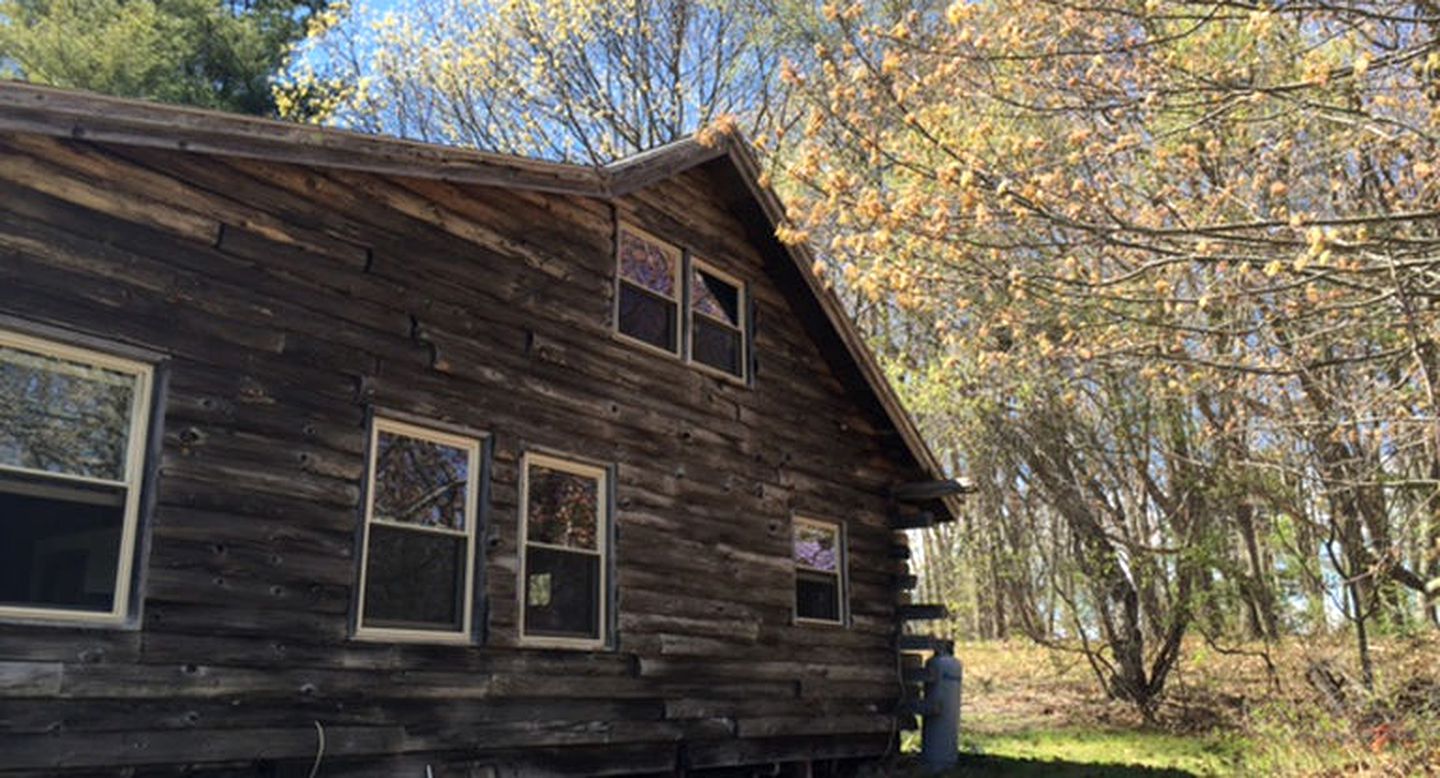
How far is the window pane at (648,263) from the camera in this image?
11289 mm

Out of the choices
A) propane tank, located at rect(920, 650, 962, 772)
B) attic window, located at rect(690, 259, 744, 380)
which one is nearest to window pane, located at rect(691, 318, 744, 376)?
attic window, located at rect(690, 259, 744, 380)

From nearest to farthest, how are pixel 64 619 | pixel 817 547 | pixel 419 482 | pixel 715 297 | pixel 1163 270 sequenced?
pixel 64 619
pixel 419 482
pixel 1163 270
pixel 715 297
pixel 817 547

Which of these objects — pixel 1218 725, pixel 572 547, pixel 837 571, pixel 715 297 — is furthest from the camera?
pixel 1218 725

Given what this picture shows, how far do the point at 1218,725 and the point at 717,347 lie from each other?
9.25 metres

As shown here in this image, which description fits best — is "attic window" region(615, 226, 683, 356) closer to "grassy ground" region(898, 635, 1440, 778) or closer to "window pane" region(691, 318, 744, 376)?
"window pane" region(691, 318, 744, 376)

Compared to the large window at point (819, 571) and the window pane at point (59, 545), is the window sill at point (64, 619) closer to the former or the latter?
the window pane at point (59, 545)

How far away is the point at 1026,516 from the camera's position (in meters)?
20.6

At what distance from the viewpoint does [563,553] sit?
9586 mm

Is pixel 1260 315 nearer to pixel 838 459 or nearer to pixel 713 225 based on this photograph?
pixel 838 459

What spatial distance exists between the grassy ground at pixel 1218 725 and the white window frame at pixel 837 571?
7.34 ft

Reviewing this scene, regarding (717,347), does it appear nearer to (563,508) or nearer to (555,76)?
(563,508)

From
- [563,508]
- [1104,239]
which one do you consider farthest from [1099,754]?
[1104,239]

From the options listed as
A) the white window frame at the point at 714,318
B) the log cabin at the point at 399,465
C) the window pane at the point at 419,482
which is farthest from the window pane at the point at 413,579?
the white window frame at the point at 714,318

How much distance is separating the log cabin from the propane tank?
707 mm
